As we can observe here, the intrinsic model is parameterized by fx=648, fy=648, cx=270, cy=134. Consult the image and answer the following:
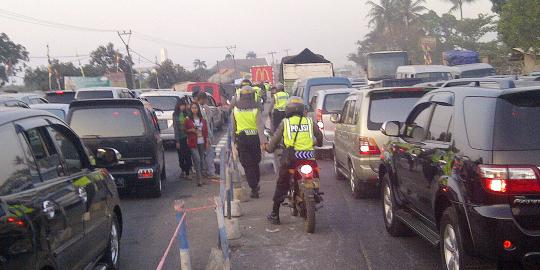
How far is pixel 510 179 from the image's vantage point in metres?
4.74

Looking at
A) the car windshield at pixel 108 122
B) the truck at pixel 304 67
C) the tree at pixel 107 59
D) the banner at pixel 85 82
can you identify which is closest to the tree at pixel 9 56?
the banner at pixel 85 82

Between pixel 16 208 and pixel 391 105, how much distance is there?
280 inches

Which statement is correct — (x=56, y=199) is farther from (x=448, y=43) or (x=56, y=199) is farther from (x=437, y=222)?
(x=448, y=43)

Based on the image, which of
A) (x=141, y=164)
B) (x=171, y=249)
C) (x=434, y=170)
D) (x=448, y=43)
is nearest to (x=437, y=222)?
(x=434, y=170)

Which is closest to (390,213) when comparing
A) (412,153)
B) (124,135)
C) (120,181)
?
(412,153)

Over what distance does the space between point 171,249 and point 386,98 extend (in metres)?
4.33

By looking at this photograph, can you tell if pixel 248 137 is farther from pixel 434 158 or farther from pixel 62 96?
pixel 62 96

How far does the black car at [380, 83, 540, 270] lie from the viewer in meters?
4.73

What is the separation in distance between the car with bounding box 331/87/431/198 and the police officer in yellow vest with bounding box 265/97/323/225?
130 cm

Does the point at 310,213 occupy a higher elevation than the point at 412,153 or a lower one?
lower

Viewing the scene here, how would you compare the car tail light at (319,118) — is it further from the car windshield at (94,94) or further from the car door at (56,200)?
the car door at (56,200)

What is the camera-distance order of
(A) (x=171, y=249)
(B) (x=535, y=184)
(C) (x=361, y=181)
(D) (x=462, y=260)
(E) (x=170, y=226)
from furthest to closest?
(C) (x=361, y=181) < (E) (x=170, y=226) < (A) (x=171, y=249) < (D) (x=462, y=260) < (B) (x=535, y=184)

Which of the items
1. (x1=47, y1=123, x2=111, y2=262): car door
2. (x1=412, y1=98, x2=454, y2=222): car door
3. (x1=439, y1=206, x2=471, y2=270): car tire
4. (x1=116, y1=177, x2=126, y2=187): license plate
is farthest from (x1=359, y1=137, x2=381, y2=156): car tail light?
(x1=47, y1=123, x2=111, y2=262): car door

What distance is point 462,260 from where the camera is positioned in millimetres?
5074
